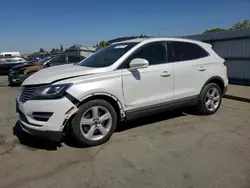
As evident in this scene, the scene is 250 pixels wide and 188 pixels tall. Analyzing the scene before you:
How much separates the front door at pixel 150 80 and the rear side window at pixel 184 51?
0.59ft

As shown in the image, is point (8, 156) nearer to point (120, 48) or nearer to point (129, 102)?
point (129, 102)

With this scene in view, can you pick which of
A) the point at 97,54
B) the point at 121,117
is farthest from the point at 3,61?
the point at 121,117

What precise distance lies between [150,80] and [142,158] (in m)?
1.56

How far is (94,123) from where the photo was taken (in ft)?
13.8

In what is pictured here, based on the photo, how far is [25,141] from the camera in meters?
4.62

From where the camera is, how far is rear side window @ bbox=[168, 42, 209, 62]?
5.23 metres

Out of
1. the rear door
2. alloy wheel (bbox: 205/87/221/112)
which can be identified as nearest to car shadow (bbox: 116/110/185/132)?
alloy wheel (bbox: 205/87/221/112)

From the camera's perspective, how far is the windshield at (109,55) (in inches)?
186

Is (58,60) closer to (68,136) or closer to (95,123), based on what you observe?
(68,136)

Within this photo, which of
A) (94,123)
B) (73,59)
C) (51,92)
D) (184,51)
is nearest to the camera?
(51,92)

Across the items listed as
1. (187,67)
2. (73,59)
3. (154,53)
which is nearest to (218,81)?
(187,67)

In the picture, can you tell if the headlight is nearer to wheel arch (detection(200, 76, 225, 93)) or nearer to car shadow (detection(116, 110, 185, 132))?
car shadow (detection(116, 110, 185, 132))

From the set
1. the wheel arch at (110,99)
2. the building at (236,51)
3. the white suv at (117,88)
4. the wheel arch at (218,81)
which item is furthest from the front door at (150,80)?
the building at (236,51)

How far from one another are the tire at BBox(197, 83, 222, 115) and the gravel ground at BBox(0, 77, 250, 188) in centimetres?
48
